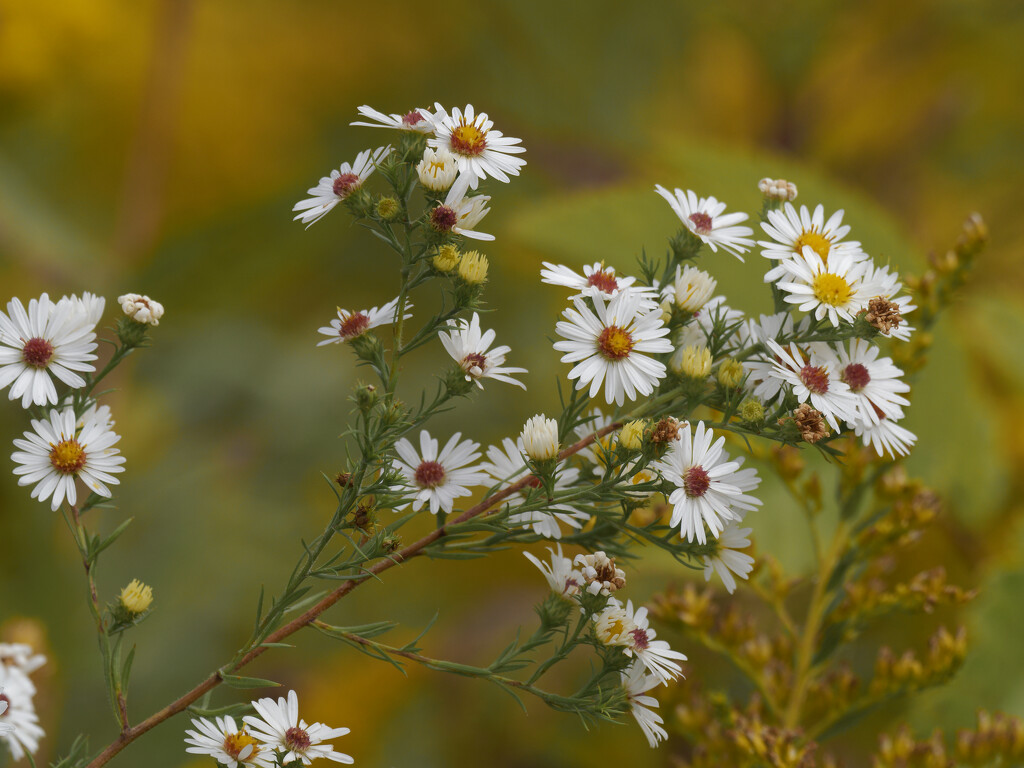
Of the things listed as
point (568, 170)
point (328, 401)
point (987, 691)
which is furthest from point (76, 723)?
point (568, 170)

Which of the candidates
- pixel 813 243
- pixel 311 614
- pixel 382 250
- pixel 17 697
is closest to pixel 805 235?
pixel 813 243

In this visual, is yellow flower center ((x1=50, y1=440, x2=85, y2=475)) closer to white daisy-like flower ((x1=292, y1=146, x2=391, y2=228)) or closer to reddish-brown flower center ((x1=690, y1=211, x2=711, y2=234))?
white daisy-like flower ((x1=292, y1=146, x2=391, y2=228))

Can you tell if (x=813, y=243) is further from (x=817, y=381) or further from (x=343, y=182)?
(x=343, y=182)

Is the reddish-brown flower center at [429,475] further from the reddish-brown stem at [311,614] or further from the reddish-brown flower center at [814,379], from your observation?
the reddish-brown flower center at [814,379]

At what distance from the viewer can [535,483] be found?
0.32 metres

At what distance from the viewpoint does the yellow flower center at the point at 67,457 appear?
0.31 m

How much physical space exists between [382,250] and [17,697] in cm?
96

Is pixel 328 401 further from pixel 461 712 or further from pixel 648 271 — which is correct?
pixel 648 271

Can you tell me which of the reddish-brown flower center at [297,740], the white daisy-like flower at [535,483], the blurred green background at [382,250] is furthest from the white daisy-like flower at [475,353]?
the blurred green background at [382,250]

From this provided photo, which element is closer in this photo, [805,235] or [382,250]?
[805,235]

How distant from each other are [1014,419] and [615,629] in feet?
2.90

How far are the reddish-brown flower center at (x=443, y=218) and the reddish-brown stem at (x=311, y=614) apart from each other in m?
0.09

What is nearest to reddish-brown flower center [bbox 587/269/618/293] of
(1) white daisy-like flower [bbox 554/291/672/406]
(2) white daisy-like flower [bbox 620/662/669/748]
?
(1) white daisy-like flower [bbox 554/291/672/406]

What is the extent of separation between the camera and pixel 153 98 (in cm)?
102
